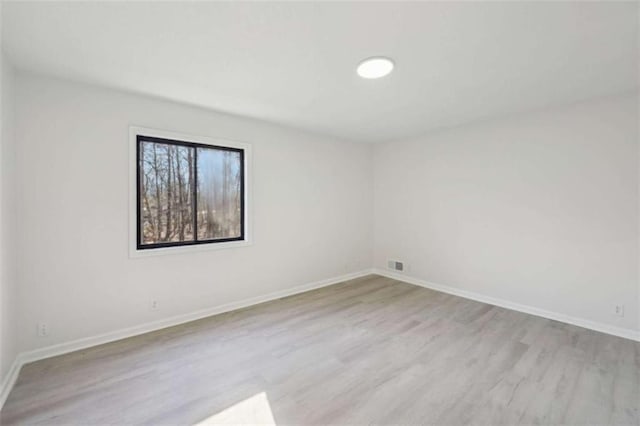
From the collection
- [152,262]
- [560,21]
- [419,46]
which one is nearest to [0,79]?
[152,262]

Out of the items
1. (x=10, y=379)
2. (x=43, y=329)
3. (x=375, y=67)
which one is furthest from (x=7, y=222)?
(x=375, y=67)

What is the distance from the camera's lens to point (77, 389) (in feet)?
6.64

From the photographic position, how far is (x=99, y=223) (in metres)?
2.66

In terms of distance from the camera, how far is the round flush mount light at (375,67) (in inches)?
85.3

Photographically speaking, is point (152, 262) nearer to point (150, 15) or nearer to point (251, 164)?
point (251, 164)

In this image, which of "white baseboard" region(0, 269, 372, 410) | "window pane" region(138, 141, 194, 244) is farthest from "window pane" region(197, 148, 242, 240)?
"white baseboard" region(0, 269, 372, 410)

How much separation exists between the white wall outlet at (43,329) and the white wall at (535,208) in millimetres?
4683

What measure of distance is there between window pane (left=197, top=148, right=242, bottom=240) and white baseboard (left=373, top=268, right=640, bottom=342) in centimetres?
308

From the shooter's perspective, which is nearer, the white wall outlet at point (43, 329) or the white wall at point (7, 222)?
the white wall at point (7, 222)

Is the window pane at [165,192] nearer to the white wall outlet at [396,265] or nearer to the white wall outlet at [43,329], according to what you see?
the white wall outlet at [43,329]

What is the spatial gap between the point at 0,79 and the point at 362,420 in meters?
3.43

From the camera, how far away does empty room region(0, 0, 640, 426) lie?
1.81m

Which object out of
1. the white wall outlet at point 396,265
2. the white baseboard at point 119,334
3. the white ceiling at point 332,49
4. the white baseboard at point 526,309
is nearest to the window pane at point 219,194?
the white ceiling at point 332,49

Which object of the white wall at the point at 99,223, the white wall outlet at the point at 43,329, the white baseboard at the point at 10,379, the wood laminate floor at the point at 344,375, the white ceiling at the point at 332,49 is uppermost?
the white ceiling at the point at 332,49
